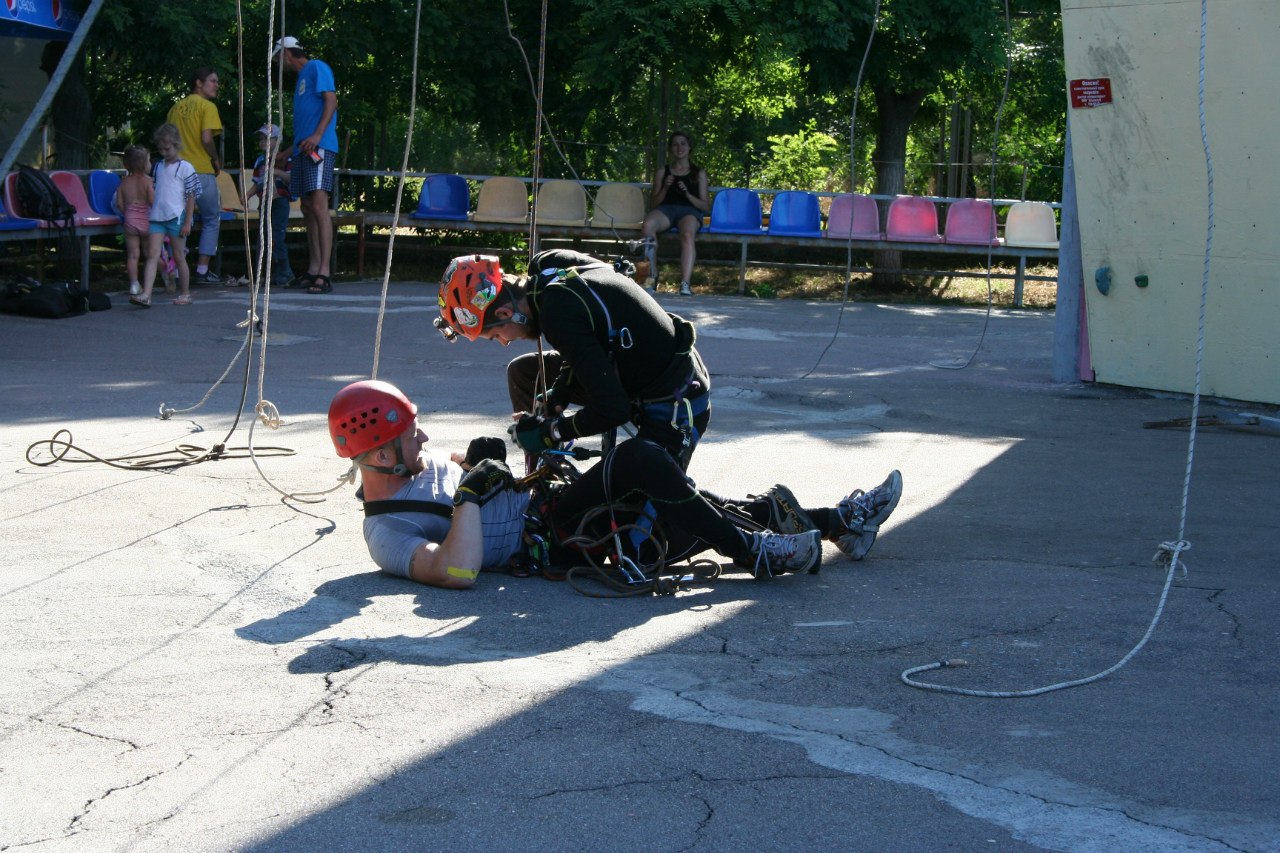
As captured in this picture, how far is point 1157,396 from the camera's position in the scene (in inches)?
404

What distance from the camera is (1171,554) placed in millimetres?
5867

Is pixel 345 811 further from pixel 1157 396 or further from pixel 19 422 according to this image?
pixel 1157 396

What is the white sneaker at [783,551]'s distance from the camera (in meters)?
5.56

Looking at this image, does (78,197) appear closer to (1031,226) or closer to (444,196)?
(444,196)

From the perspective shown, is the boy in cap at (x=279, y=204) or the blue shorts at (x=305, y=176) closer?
the boy in cap at (x=279, y=204)

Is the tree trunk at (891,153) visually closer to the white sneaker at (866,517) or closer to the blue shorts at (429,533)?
the white sneaker at (866,517)

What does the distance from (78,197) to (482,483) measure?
36.5 feet

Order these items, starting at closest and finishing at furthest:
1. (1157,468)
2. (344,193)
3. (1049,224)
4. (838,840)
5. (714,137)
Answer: (838,840) < (1157,468) < (1049,224) < (344,193) < (714,137)

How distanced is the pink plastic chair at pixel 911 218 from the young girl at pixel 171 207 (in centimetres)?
767

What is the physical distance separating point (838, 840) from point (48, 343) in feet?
31.6

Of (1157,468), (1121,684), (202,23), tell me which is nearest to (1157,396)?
(1157,468)

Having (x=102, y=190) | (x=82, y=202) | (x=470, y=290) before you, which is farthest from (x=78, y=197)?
(x=470, y=290)

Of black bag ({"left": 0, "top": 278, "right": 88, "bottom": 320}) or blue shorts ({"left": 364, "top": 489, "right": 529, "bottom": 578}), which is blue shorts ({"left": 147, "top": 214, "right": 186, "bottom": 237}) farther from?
blue shorts ({"left": 364, "top": 489, "right": 529, "bottom": 578})

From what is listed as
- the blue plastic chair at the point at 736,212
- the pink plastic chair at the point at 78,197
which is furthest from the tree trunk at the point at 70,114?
the blue plastic chair at the point at 736,212
